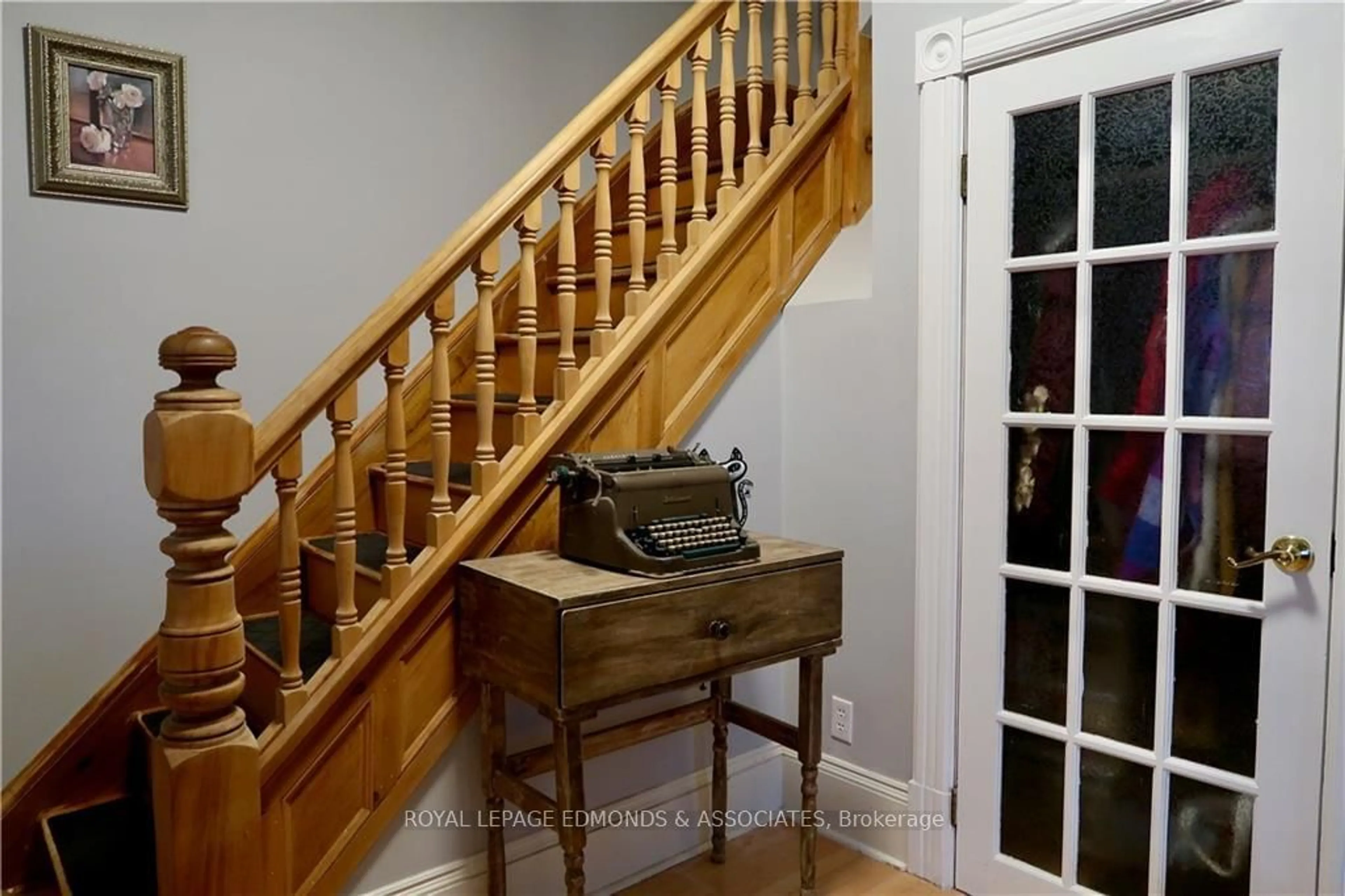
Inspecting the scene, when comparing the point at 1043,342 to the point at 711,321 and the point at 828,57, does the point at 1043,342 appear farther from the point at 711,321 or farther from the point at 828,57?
the point at 828,57

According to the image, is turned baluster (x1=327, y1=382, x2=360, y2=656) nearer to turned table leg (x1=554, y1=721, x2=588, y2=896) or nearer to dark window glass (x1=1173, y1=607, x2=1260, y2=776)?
turned table leg (x1=554, y1=721, x2=588, y2=896)

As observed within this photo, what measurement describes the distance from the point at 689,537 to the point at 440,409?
587 millimetres

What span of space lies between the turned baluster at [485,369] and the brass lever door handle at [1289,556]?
61.8 inches

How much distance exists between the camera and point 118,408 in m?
2.46

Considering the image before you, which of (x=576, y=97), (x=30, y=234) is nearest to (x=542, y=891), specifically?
(x=30, y=234)

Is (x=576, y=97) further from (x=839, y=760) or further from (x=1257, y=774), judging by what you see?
(x=1257, y=774)

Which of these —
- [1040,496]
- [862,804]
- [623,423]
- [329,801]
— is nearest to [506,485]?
[623,423]

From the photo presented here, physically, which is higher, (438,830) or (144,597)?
(144,597)

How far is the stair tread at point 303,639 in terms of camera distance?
1997 mm

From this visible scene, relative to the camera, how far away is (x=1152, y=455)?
1950 mm

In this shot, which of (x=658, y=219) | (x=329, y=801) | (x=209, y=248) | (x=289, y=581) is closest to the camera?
(x=289, y=581)

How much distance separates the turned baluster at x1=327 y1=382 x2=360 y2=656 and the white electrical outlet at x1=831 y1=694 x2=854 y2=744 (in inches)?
54.4

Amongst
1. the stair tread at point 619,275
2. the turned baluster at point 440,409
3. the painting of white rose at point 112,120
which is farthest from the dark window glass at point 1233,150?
the painting of white rose at point 112,120

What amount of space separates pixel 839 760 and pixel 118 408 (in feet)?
7.32
